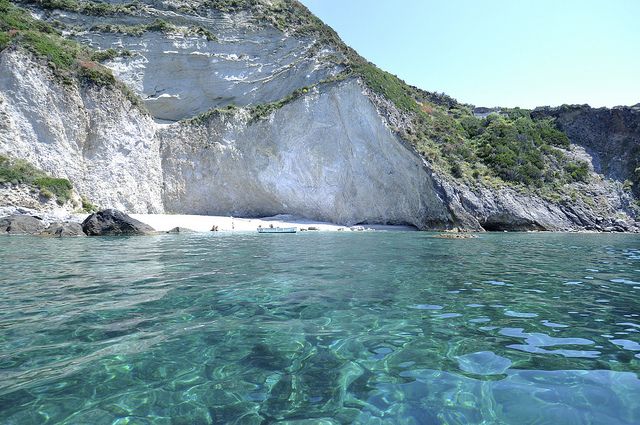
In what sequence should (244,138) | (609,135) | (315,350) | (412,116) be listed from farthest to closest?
(609,135)
(412,116)
(244,138)
(315,350)

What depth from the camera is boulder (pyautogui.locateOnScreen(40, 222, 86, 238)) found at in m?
24.8

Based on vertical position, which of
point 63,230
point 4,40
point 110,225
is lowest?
point 63,230

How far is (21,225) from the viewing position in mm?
25656

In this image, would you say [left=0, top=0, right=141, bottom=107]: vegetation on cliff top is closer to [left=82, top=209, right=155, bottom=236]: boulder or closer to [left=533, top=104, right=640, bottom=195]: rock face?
[left=82, top=209, right=155, bottom=236]: boulder

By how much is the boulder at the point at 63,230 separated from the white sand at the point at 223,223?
604 centimetres

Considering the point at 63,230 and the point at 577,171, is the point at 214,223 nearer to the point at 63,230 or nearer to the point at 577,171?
the point at 63,230

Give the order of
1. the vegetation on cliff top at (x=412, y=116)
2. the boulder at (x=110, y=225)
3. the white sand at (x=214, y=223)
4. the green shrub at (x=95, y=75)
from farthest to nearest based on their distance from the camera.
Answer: the vegetation on cliff top at (x=412, y=116) < the green shrub at (x=95, y=75) < the white sand at (x=214, y=223) < the boulder at (x=110, y=225)

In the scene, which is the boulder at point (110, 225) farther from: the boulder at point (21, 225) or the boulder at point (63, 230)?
the boulder at point (21, 225)

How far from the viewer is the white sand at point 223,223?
34.0 metres

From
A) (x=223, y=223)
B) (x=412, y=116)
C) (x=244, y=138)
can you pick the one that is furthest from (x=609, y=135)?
(x=223, y=223)

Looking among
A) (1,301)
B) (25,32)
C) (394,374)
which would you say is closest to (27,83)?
(25,32)

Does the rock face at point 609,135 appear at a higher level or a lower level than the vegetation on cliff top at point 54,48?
lower

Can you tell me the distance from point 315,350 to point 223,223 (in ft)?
111

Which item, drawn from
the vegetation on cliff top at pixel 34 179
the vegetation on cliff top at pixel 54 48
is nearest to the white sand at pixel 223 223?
the vegetation on cliff top at pixel 34 179
